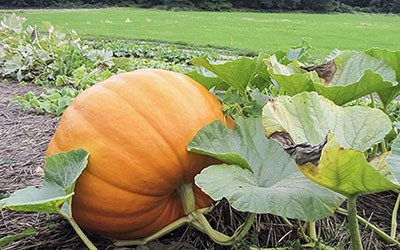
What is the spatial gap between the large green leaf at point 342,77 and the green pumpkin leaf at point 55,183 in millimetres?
466

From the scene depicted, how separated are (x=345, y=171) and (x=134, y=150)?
1.69ft

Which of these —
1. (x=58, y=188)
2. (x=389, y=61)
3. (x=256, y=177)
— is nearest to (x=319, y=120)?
(x=256, y=177)

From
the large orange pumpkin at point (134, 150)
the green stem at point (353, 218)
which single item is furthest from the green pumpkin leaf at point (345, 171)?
the large orange pumpkin at point (134, 150)

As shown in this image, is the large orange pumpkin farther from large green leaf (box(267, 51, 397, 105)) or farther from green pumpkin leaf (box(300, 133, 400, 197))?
green pumpkin leaf (box(300, 133, 400, 197))

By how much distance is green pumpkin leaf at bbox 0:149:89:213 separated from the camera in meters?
1.07

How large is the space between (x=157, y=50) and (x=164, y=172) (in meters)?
7.73

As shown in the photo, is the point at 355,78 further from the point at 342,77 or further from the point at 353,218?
the point at 353,218

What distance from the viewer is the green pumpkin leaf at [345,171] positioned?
Answer: 0.84m

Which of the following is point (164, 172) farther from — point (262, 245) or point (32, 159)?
point (32, 159)

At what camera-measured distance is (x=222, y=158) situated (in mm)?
1121

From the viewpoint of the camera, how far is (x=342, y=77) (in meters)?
1.38

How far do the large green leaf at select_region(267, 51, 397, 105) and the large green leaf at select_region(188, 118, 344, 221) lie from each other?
14 cm

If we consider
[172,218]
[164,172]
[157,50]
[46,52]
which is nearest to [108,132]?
[164,172]

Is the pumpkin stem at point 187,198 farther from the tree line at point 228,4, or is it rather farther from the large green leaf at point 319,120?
the tree line at point 228,4
